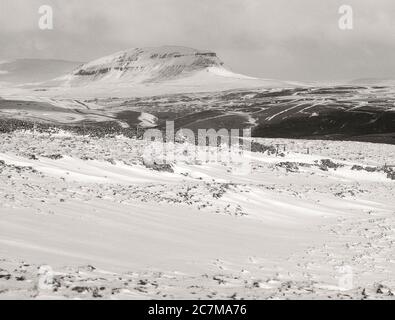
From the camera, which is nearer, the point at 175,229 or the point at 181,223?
the point at 175,229

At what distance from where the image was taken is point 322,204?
101ft

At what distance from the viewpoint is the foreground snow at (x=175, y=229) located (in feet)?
42.4

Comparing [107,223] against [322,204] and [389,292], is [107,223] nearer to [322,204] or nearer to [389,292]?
[389,292]

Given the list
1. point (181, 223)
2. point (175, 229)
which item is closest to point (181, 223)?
point (181, 223)

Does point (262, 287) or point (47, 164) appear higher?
point (47, 164)

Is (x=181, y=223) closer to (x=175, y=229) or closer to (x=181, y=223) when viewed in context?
(x=181, y=223)

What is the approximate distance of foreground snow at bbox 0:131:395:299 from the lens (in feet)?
42.4

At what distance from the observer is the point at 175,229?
20328mm

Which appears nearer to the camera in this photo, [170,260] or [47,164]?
[170,260]

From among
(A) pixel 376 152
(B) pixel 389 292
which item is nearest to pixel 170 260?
(B) pixel 389 292

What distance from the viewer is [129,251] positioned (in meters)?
15.9
